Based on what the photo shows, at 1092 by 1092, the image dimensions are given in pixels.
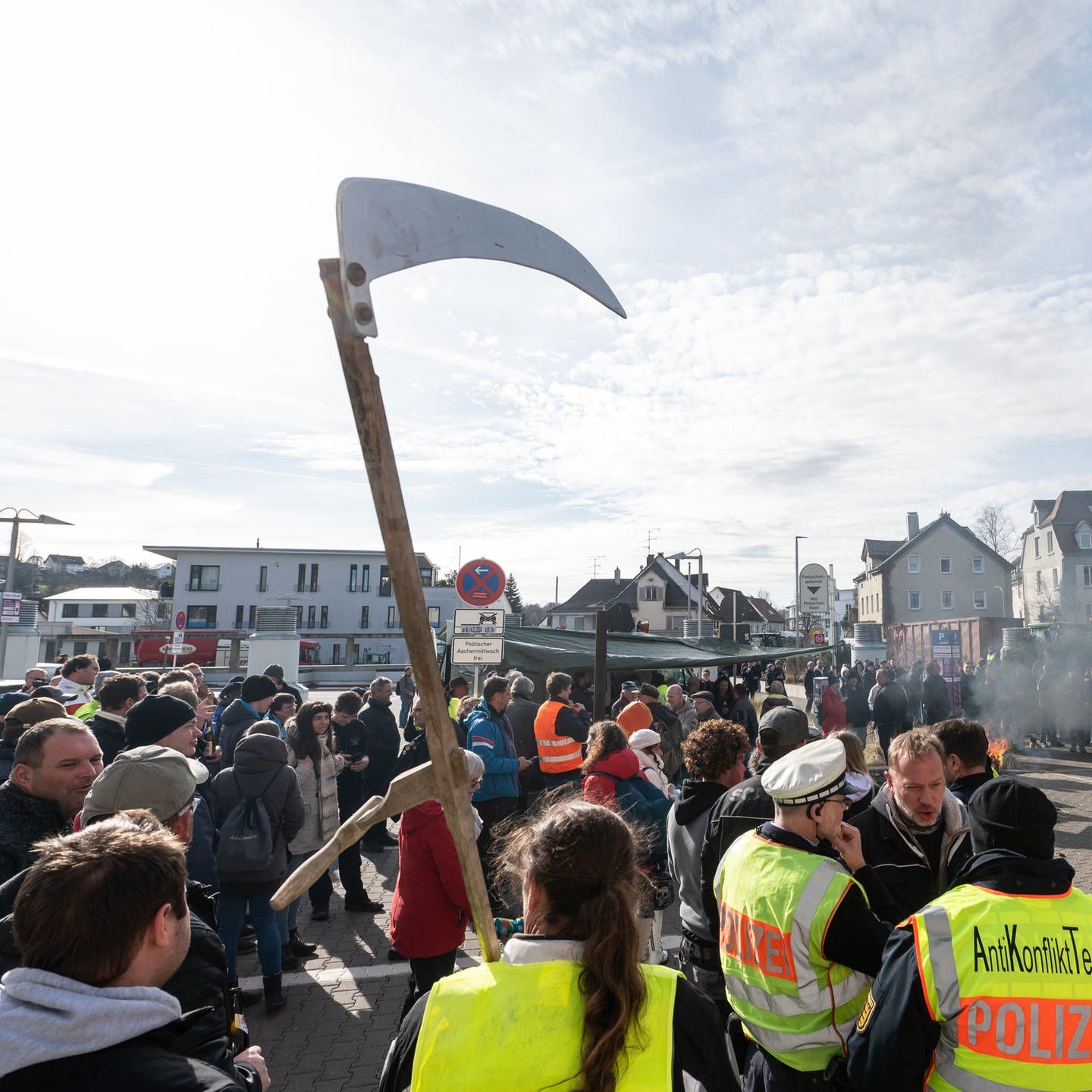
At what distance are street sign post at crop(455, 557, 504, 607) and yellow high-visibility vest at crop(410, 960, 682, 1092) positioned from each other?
759cm

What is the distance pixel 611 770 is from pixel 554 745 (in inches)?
90.2

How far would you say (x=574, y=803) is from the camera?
193cm

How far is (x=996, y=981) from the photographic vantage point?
1977 mm

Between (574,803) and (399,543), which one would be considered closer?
(399,543)

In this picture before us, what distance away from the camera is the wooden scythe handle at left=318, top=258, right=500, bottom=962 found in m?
1.24

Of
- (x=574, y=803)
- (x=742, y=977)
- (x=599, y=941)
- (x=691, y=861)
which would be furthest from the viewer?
A: (x=691, y=861)

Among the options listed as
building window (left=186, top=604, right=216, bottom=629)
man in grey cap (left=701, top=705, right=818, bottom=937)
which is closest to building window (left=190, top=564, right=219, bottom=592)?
building window (left=186, top=604, right=216, bottom=629)

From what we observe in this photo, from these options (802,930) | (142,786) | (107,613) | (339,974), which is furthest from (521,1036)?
(107,613)

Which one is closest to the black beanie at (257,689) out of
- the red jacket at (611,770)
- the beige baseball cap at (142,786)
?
the red jacket at (611,770)

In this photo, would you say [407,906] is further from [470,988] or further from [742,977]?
[470,988]

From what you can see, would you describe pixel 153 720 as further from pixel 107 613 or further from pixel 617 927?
pixel 107 613

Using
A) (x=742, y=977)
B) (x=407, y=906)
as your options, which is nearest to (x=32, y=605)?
(x=407, y=906)

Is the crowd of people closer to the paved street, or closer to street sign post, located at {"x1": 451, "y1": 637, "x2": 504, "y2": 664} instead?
the paved street

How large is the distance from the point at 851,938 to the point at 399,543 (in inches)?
77.6
